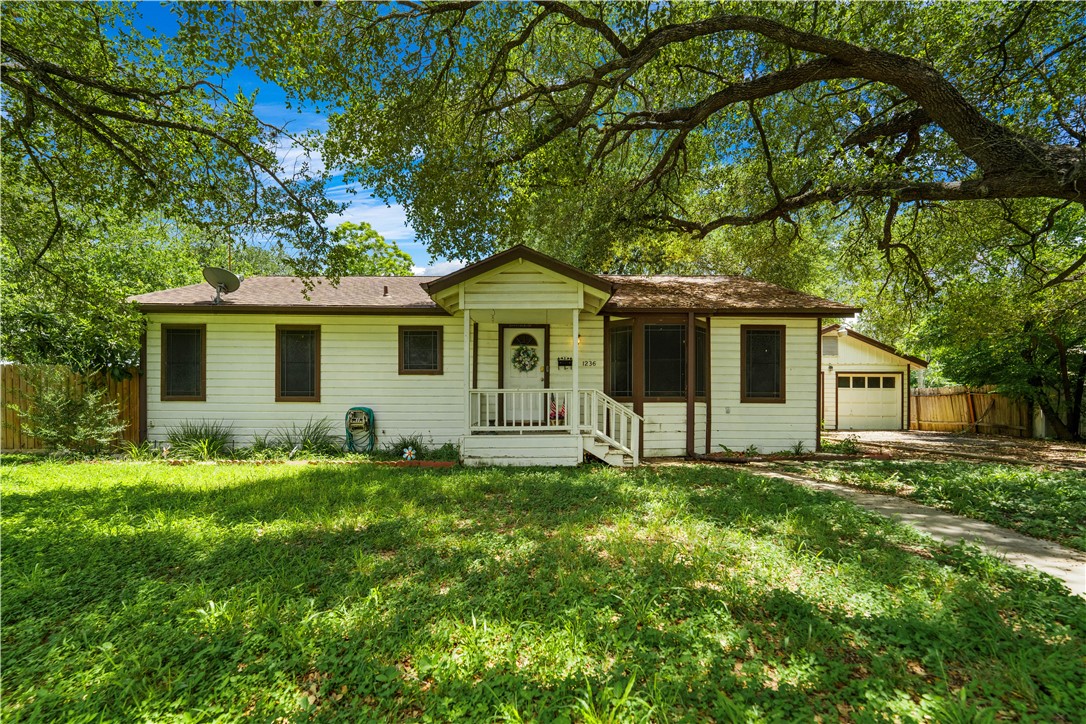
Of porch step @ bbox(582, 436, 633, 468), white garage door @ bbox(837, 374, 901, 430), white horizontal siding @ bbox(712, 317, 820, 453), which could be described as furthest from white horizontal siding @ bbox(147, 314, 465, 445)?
white garage door @ bbox(837, 374, 901, 430)

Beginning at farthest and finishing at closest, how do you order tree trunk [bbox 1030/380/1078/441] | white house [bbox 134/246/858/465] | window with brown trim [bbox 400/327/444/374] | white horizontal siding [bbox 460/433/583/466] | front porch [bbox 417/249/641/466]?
tree trunk [bbox 1030/380/1078/441] < window with brown trim [bbox 400/327/444/374] < white house [bbox 134/246/858/465] < white horizontal siding [bbox 460/433/583/466] < front porch [bbox 417/249/641/466]

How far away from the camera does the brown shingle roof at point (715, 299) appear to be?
8906 mm

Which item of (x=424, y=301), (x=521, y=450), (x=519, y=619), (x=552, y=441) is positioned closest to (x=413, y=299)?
(x=424, y=301)

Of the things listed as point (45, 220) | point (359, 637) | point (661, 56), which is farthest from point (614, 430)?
point (45, 220)

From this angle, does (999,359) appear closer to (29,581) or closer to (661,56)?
(661,56)

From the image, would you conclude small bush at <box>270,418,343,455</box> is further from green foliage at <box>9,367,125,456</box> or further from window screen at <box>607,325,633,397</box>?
window screen at <box>607,325,633,397</box>

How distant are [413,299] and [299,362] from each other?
9.36 ft

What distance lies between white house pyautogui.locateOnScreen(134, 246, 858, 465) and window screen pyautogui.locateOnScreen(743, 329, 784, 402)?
2 centimetres

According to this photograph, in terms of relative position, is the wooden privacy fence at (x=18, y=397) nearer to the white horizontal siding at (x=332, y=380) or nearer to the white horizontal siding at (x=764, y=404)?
the white horizontal siding at (x=332, y=380)

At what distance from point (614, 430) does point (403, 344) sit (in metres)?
4.97

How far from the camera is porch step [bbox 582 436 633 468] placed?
26.0ft

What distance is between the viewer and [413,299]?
975 cm

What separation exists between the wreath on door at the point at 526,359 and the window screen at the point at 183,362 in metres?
6.84

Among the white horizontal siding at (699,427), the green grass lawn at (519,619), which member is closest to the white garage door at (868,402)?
the white horizontal siding at (699,427)
